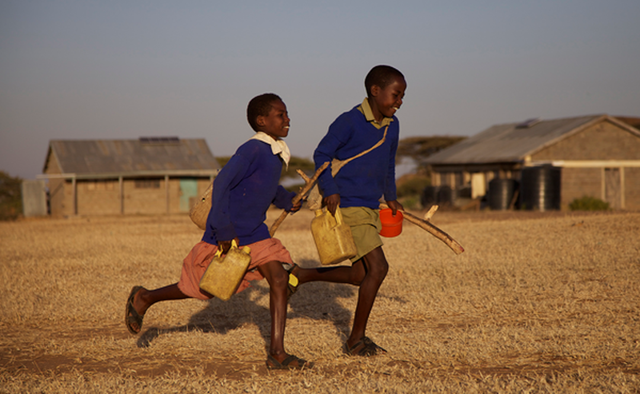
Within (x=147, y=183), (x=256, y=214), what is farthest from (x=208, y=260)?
(x=147, y=183)

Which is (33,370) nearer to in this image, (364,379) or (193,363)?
(193,363)

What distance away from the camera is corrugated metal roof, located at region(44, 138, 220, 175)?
28.3 metres

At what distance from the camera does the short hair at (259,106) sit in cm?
393

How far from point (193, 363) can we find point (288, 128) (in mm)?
1711

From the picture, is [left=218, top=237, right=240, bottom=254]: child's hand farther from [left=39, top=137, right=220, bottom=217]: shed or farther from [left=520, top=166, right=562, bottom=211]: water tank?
[left=39, top=137, right=220, bottom=217]: shed

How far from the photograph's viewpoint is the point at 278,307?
12.5ft

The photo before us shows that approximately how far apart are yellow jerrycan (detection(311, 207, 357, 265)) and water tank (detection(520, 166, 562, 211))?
17.3 metres

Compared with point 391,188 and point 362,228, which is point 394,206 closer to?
point 391,188

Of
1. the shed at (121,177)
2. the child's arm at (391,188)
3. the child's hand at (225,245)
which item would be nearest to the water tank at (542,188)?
the shed at (121,177)

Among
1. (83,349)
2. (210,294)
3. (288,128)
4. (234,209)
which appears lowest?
(83,349)

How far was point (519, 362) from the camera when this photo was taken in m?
3.78

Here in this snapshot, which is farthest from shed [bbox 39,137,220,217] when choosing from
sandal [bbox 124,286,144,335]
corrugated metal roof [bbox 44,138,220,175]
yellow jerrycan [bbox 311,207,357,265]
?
yellow jerrycan [bbox 311,207,357,265]

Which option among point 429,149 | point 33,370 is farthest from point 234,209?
point 429,149

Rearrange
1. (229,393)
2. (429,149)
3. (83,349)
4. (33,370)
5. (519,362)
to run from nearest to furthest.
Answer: (229,393) < (519,362) < (33,370) < (83,349) < (429,149)
